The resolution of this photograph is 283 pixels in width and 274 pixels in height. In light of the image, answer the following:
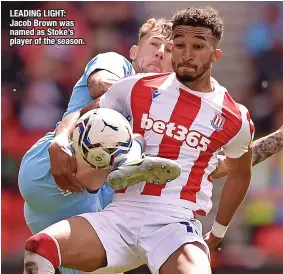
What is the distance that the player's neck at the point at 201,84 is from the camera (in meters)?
4.21

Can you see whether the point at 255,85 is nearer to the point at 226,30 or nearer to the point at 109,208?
the point at 226,30

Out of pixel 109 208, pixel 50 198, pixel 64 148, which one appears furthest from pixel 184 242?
pixel 50 198

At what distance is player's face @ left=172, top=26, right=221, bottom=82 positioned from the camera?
13.5 ft

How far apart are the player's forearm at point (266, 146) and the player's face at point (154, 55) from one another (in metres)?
0.76

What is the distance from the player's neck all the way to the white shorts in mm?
655

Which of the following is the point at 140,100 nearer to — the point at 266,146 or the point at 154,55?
the point at 154,55

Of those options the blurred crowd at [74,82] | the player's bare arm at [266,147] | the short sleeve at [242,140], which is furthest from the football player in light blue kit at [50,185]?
the blurred crowd at [74,82]

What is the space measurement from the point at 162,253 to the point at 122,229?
0.25 meters

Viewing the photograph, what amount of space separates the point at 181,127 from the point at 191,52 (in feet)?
1.29

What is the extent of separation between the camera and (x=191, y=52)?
4.11 meters

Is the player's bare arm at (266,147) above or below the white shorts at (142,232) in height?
above

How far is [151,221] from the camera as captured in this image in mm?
3984

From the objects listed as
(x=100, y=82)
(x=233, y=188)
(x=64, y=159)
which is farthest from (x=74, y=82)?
(x=64, y=159)

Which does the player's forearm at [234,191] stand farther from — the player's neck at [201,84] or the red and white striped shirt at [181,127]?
the player's neck at [201,84]
